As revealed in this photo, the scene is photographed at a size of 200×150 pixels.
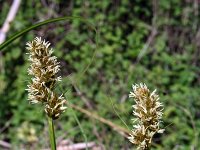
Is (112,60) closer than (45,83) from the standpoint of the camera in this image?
No

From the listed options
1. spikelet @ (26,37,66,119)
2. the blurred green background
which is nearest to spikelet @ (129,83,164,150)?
spikelet @ (26,37,66,119)

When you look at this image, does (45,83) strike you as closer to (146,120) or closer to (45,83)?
(45,83)

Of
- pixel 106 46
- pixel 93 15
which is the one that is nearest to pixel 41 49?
pixel 106 46

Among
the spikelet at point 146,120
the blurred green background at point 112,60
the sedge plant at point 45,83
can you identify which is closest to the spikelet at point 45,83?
the sedge plant at point 45,83

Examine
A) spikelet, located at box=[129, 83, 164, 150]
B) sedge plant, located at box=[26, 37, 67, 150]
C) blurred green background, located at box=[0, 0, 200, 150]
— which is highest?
blurred green background, located at box=[0, 0, 200, 150]

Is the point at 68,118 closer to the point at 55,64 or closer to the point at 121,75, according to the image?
the point at 121,75

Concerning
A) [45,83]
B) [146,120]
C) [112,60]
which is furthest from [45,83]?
[112,60]

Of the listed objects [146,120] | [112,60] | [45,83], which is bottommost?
[146,120]

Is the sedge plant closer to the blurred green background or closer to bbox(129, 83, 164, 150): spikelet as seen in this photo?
bbox(129, 83, 164, 150): spikelet
